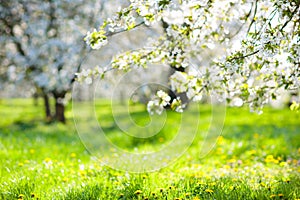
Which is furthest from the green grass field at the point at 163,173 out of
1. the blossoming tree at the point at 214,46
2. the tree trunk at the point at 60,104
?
the tree trunk at the point at 60,104

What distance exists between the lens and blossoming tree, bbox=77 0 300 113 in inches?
149

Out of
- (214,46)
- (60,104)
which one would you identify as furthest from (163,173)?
(60,104)

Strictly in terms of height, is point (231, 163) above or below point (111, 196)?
above

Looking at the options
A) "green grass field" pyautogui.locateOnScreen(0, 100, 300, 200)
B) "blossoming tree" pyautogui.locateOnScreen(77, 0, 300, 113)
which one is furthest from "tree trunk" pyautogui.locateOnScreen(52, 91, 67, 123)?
"blossoming tree" pyautogui.locateOnScreen(77, 0, 300, 113)

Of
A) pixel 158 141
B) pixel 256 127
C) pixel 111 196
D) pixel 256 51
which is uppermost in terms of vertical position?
pixel 256 127

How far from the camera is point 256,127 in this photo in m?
9.95

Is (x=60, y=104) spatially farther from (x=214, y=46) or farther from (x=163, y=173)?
(x=214, y=46)

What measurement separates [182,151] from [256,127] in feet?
12.8

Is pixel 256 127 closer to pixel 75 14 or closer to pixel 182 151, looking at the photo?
pixel 182 151

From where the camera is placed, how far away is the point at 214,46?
4512mm

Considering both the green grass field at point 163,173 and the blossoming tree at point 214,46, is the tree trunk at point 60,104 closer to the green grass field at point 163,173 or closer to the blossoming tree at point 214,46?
the green grass field at point 163,173

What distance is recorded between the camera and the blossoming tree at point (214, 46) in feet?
12.4

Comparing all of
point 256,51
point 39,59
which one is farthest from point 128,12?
point 39,59

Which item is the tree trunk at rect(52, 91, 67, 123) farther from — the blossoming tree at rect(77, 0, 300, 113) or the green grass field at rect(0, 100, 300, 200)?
the blossoming tree at rect(77, 0, 300, 113)
